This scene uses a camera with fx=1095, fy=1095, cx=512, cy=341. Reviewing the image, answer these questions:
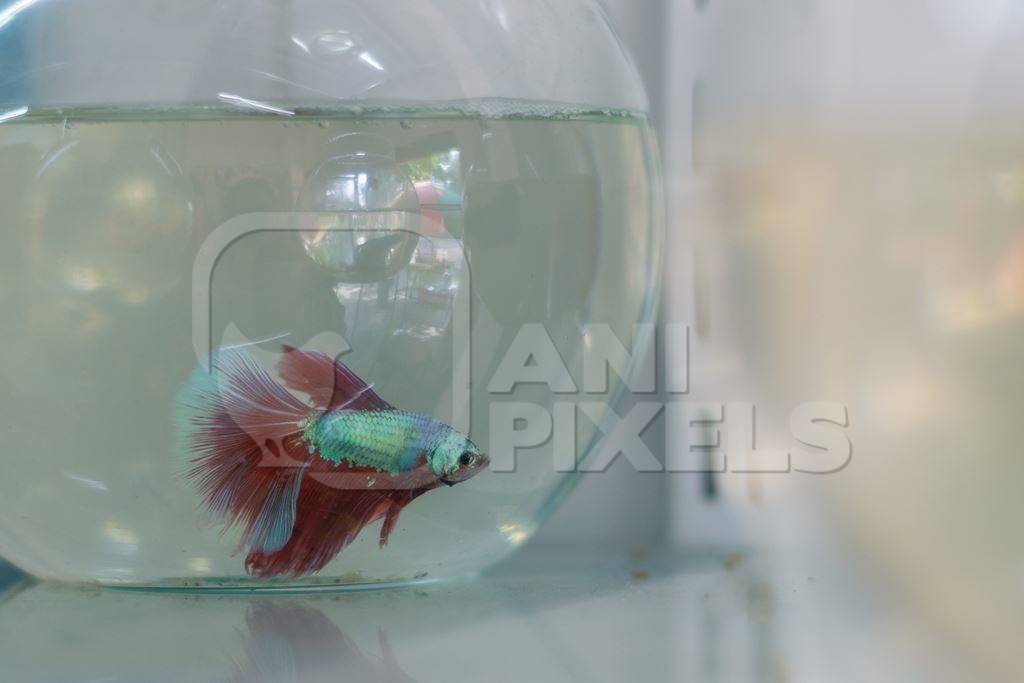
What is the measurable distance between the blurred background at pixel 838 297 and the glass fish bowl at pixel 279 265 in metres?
0.22

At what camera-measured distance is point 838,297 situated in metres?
0.99

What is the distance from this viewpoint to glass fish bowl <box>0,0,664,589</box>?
0.66m

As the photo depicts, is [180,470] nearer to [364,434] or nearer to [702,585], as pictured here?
[364,434]

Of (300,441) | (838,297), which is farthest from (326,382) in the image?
(838,297)

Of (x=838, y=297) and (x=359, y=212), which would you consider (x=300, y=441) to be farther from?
(x=838, y=297)

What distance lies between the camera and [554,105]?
0.72 m

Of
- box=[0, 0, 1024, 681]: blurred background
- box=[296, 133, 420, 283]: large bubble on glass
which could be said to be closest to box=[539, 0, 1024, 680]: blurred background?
box=[0, 0, 1024, 681]: blurred background

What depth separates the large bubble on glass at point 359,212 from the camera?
0.66 metres

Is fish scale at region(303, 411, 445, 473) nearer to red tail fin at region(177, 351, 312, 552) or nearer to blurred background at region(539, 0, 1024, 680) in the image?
red tail fin at region(177, 351, 312, 552)

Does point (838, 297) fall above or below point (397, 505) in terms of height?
above

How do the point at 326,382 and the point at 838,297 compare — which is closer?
the point at 326,382

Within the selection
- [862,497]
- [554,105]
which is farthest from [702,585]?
[554,105]

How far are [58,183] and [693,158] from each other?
0.57 meters

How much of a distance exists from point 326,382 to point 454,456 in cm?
9
